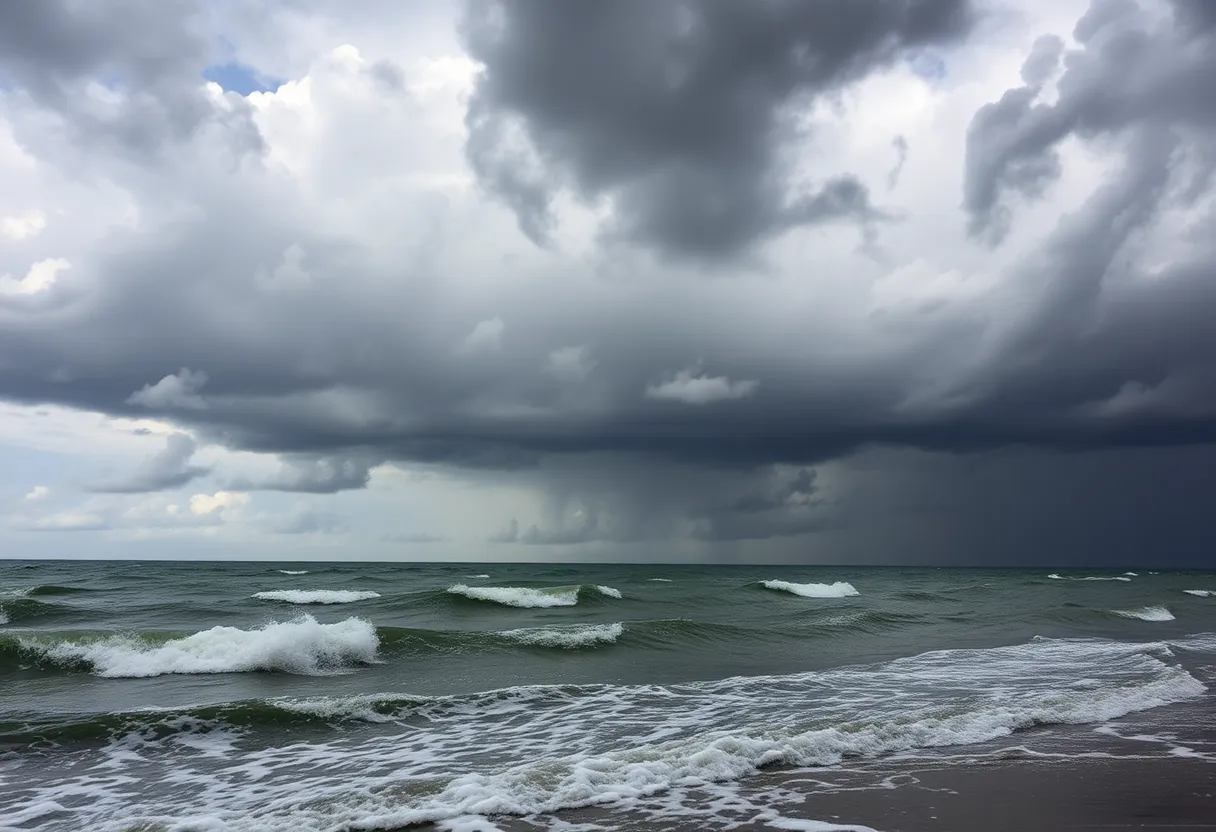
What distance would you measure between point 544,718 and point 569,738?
4.75 feet

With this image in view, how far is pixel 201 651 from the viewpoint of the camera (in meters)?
16.5

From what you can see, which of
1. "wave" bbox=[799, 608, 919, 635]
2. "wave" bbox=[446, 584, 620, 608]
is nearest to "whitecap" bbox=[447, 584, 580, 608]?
"wave" bbox=[446, 584, 620, 608]

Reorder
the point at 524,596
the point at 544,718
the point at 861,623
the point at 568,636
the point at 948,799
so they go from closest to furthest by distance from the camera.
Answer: the point at 948,799 → the point at 544,718 → the point at 568,636 → the point at 861,623 → the point at 524,596

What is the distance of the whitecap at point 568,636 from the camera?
19.3 meters

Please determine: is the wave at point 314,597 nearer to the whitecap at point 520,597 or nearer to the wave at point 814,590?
the whitecap at point 520,597

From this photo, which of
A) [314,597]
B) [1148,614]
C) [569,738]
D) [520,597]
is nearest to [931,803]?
[569,738]

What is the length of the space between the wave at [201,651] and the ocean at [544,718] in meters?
0.06

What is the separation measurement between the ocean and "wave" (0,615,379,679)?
0.06 metres

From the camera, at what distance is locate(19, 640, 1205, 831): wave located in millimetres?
7531

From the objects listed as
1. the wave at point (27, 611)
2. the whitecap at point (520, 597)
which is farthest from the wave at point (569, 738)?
the whitecap at point (520, 597)

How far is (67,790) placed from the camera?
8.48 metres

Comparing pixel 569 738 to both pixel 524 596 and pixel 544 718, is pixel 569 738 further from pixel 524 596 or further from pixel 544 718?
pixel 524 596

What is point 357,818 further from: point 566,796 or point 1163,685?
point 1163,685

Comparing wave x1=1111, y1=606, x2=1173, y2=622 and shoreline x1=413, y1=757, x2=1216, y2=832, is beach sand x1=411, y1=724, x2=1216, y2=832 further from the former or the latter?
wave x1=1111, y1=606, x2=1173, y2=622
